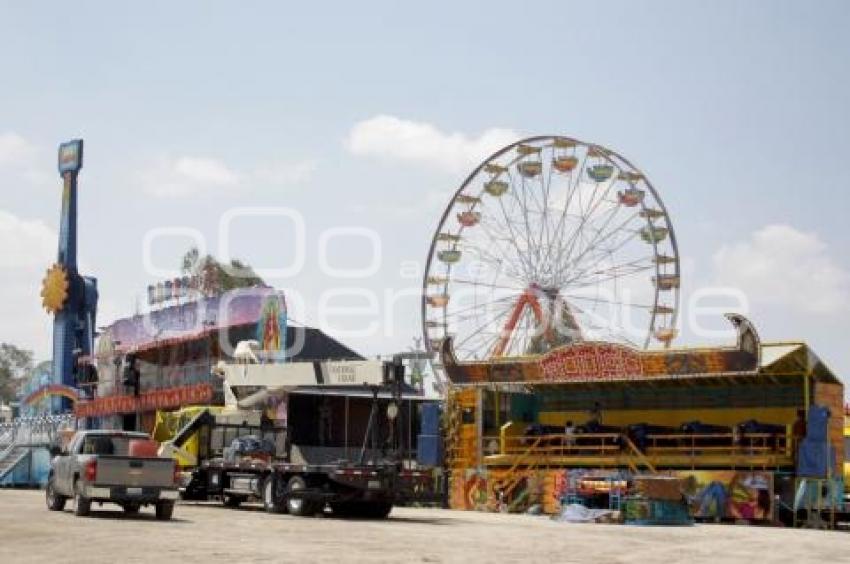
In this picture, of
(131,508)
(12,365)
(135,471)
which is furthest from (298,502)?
(12,365)

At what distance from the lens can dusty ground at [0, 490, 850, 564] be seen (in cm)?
1803

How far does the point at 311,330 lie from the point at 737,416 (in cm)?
2284

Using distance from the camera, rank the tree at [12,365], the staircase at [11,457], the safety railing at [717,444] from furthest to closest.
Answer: the tree at [12,365] < the staircase at [11,457] < the safety railing at [717,444]

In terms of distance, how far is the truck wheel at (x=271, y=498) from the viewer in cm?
3122

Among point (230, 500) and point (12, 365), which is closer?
point (230, 500)

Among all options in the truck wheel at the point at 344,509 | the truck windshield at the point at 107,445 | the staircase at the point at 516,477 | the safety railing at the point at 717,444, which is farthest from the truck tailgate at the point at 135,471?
the safety railing at the point at 717,444

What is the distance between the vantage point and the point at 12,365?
142 metres

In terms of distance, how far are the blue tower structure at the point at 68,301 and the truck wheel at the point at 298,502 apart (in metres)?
38.6

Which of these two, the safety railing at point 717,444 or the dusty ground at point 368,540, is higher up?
the safety railing at point 717,444

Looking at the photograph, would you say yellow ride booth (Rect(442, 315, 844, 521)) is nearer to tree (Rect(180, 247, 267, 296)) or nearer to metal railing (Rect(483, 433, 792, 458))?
metal railing (Rect(483, 433, 792, 458))

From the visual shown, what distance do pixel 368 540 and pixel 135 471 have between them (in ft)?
23.4

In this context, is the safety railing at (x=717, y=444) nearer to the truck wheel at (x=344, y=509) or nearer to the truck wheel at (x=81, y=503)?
the truck wheel at (x=344, y=509)

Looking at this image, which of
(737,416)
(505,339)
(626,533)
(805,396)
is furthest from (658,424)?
(626,533)

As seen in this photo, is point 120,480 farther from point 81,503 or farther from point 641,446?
point 641,446
